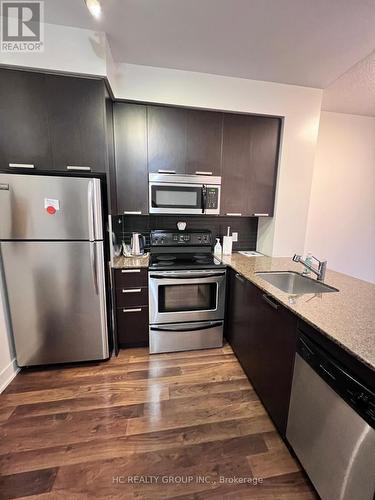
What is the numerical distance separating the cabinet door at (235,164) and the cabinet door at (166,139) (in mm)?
458

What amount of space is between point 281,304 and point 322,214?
227 cm

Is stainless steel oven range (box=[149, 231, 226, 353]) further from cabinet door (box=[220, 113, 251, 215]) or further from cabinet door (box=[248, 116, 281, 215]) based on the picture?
cabinet door (box=[248, 116, 281, 215])

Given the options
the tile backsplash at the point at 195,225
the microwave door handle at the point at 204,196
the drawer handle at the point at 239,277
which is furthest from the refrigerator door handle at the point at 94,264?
the drawer handle at the point at 239,277

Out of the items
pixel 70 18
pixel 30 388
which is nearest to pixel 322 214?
pixel 70 18

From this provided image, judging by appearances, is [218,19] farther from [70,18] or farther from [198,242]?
[198,242]

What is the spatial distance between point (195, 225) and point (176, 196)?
56 centimetres

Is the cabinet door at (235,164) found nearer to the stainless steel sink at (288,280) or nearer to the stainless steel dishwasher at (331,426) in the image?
the stainless steel sink at (288,280)

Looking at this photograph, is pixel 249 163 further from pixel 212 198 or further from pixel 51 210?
pixel 51 210

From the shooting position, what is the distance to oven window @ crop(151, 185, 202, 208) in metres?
2.28

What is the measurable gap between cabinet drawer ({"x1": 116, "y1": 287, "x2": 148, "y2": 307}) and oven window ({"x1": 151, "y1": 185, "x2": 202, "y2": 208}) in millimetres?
883

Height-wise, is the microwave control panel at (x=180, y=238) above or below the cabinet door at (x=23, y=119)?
below

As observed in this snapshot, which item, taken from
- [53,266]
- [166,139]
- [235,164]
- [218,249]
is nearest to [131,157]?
[166,139]

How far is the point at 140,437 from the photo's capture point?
1.43m

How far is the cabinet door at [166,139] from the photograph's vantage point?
2186mm
